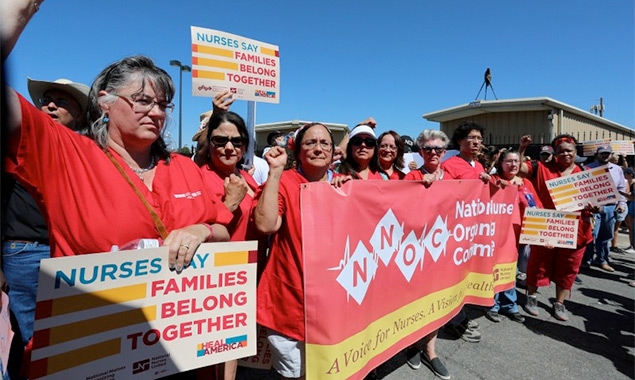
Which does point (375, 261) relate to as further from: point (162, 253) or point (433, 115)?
point (433, 115)

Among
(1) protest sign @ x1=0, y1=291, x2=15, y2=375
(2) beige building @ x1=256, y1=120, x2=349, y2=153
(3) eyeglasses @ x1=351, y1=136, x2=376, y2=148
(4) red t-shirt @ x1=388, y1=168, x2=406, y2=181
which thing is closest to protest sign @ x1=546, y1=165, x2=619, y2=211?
(4) red t-shirt @ x1=388, y1=168, x2=406, y2=181

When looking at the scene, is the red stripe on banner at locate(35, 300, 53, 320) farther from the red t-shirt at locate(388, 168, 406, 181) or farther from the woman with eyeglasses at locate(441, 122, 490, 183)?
the woman with eyeglasses at locate(441, 122, 490, 183)

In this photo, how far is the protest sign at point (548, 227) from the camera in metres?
3.49

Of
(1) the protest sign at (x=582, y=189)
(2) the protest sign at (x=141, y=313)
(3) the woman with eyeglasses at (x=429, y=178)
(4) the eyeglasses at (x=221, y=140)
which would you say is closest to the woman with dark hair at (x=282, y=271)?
(2) the protest sign at (x=141, y=313)

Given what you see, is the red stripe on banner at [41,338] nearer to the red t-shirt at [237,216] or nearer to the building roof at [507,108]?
the red t-shirt at [237,216]

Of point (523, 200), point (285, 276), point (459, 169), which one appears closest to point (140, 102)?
point (285, 276)

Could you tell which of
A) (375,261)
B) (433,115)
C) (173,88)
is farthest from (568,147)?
(433,115)

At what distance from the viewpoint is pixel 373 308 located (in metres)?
2.05

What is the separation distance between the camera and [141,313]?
3.81ft

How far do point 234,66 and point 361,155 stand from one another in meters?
1.48

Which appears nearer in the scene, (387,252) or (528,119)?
(387,252)

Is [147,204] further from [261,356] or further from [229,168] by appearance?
[261,356]

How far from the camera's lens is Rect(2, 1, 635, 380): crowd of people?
1.08m

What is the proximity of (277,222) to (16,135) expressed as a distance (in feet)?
3.59
